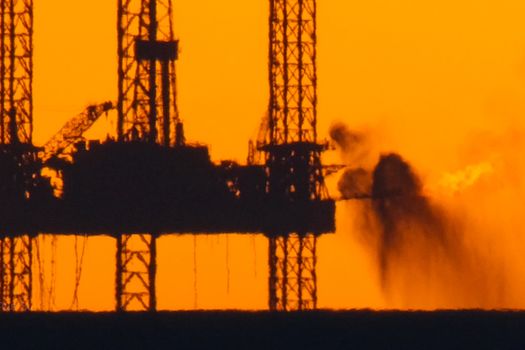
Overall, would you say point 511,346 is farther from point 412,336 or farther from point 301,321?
point 301,321

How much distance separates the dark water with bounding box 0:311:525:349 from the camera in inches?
5586

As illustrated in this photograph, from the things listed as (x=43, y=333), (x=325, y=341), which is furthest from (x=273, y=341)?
(x=43, y=333)

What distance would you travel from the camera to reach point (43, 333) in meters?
149

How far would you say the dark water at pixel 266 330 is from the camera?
465 feet

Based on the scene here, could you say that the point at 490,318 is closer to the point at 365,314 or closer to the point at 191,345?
the point at 365,314

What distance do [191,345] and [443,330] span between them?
1524cm

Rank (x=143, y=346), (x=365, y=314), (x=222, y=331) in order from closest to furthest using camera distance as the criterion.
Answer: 1. (x=143, y=346)
2. (x=222, y=331)
3. (x=365, y=314)

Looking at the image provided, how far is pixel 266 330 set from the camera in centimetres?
14912

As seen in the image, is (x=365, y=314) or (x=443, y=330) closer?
(x=443, y=330)

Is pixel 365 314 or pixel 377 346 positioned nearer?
pixel 377 346

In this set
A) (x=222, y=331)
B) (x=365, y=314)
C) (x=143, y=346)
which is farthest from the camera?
(x=365, y=314)

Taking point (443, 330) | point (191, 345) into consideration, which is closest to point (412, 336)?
point (443, 330)

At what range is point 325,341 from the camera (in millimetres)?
144250

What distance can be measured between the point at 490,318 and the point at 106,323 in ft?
60.8
